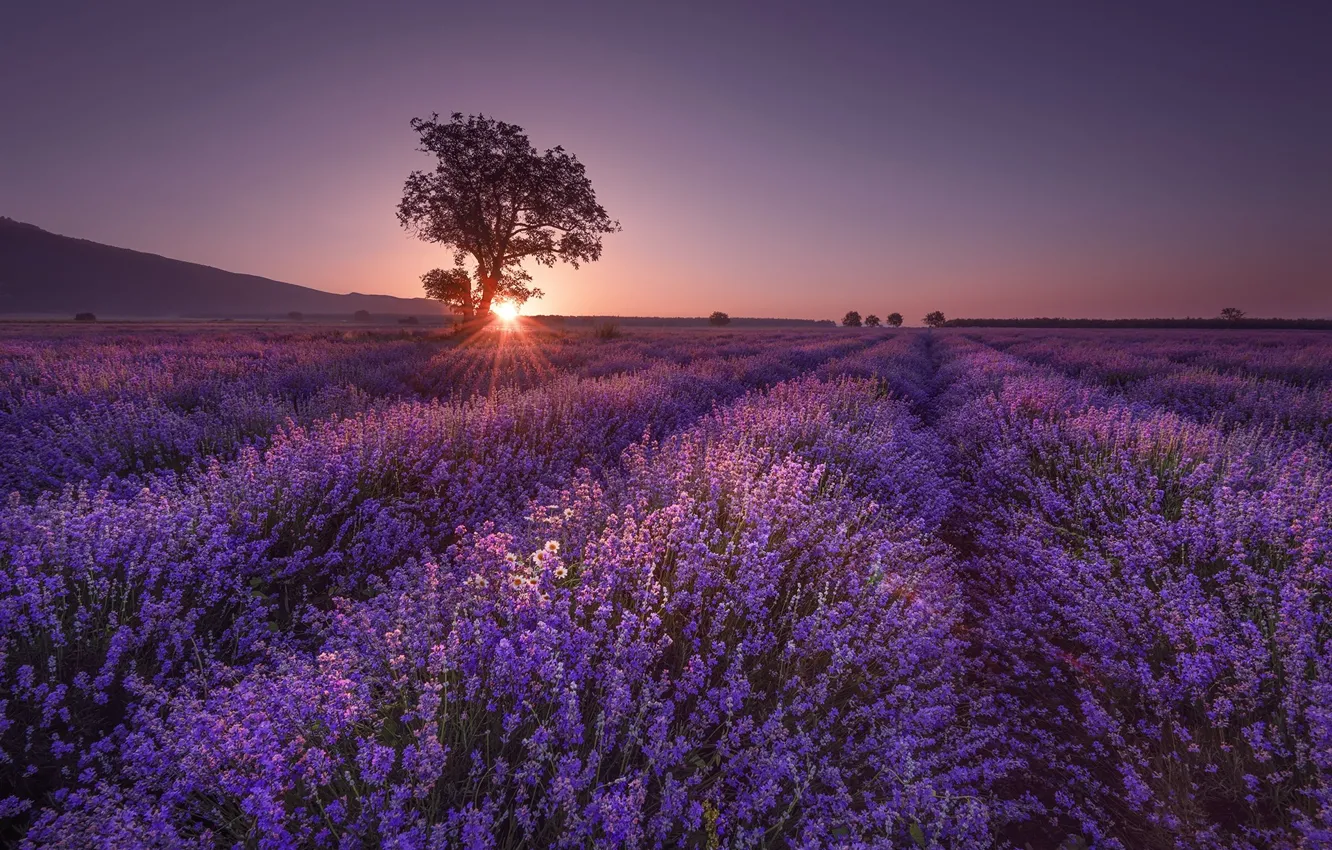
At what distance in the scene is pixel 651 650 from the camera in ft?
5.98

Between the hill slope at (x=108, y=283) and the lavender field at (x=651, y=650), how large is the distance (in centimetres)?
14390

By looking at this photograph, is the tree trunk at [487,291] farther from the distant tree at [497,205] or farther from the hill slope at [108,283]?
the hill slope at [108,283]

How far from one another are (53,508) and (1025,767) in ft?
15.7

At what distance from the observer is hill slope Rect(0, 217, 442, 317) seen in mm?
108250

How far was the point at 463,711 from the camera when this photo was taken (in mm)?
1652

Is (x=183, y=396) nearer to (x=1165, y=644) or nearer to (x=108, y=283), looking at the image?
(x=1165, y=644)

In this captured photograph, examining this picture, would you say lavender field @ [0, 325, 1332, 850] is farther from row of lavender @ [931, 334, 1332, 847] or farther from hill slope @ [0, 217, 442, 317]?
hill slope @ [0, 217, 442, 317]

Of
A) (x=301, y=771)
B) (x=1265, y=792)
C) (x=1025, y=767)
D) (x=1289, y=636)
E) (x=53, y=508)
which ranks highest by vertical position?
(x=53, y=508)

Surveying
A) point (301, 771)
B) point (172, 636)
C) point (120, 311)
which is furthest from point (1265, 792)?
point (120, 311)

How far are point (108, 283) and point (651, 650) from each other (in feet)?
594

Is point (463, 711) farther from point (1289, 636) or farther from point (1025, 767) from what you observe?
point (1289, 636)

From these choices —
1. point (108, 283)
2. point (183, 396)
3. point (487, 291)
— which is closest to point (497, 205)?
point (487, 291)

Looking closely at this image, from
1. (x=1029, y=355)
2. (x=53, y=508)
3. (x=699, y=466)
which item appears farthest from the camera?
(x=1029, y=355)

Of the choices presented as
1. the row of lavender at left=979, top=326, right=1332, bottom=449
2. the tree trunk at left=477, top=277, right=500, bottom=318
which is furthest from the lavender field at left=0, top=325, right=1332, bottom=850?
the tree trunk at left=477, top=277, right=500, bottom=318
